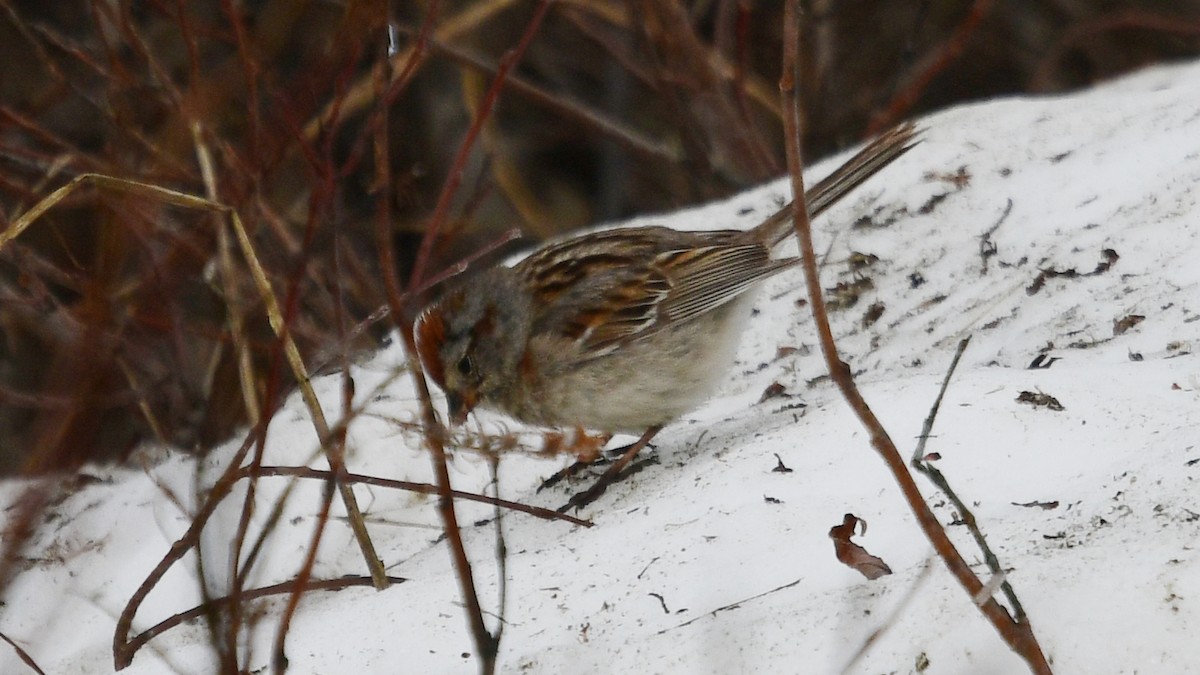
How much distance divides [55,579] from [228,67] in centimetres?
310

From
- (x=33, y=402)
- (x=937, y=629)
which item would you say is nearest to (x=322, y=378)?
(x=33, y=402)

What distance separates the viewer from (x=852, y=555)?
7.80ft

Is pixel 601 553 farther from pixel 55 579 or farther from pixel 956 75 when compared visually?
pixel 956 75

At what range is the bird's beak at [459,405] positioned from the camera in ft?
12.8

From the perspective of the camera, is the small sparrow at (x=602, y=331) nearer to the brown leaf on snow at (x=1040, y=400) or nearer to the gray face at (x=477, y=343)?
the gray face at (x=477, y=343)

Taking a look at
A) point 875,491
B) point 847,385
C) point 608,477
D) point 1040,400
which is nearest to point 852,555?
point 875,491

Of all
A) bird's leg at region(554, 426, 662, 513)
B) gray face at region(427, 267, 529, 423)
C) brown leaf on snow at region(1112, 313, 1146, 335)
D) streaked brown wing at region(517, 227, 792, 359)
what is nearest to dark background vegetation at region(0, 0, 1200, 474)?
gray face at region(427, 267, 529, 423)

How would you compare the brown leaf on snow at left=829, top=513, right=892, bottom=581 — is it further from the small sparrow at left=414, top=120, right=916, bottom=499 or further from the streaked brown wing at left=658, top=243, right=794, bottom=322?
the streaked brown wing at left=658, top=243, right=794, bottom=322

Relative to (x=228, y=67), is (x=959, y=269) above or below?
below

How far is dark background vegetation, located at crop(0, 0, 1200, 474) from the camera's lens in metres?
4.22

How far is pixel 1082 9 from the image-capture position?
758 centimetres

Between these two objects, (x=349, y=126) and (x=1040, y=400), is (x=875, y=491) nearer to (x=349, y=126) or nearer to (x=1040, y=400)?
(x=1040, y=400)

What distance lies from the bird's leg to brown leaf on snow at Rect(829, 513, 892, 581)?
110cm

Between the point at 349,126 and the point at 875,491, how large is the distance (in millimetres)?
5287
